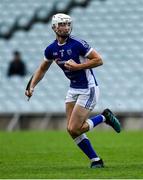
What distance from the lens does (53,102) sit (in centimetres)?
2139

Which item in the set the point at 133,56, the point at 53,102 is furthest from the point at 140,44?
the point at 53,102

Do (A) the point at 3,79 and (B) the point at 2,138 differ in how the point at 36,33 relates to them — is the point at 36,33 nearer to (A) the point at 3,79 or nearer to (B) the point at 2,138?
(A) the point at 3,79

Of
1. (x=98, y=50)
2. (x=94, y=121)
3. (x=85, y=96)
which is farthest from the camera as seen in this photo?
(x=98, y=50)

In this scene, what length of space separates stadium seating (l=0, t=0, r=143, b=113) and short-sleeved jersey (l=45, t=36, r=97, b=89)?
10639mm

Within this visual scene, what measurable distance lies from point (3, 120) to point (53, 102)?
146 cm

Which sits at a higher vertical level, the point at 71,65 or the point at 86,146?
the point at 71,65

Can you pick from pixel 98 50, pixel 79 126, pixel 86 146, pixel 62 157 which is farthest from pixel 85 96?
pixel 98 50

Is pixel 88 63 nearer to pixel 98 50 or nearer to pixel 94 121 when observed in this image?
pixel 94 121

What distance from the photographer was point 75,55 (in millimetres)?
9586

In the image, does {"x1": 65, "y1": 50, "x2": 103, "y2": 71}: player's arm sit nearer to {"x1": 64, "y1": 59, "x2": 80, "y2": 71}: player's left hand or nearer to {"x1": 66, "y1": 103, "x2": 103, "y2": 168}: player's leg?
{"x1": 64, "y1": 59, "x2": 80, "y2": 71}: player's left hand

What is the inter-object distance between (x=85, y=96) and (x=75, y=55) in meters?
0.53

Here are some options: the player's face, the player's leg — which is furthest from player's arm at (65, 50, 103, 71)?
the player's leg

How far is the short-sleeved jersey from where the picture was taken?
31.3ft

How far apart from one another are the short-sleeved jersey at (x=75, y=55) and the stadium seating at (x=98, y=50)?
34.9 feet
